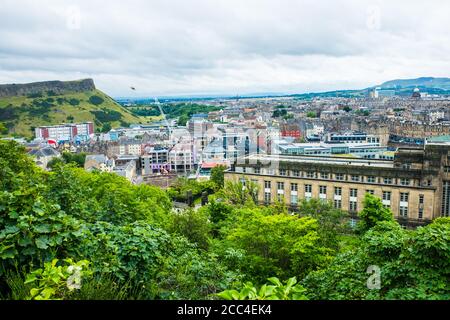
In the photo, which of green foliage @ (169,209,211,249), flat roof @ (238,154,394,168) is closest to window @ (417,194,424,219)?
flat roof @ (238,154,394,168)

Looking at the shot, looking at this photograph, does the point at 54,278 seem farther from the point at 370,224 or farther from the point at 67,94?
the point at 67,94

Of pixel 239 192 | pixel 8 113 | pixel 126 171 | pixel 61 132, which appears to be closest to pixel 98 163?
pixel 126 171

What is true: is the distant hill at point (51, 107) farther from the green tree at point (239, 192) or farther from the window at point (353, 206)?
the window at point (353, 206)

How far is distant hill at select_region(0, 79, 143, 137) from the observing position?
15300 centimetres

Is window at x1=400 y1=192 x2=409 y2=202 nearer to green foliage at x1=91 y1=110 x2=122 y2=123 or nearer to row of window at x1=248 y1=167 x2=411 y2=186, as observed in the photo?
row of window at x1=248 y1=167 x2=411 y2=186

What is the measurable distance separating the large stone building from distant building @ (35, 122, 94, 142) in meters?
107

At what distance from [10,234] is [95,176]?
24.3 meters

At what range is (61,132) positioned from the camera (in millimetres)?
143375

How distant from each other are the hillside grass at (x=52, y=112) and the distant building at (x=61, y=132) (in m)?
8.68

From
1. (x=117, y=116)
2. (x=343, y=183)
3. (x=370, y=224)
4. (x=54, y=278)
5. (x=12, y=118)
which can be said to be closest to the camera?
(x=54, y=278)
